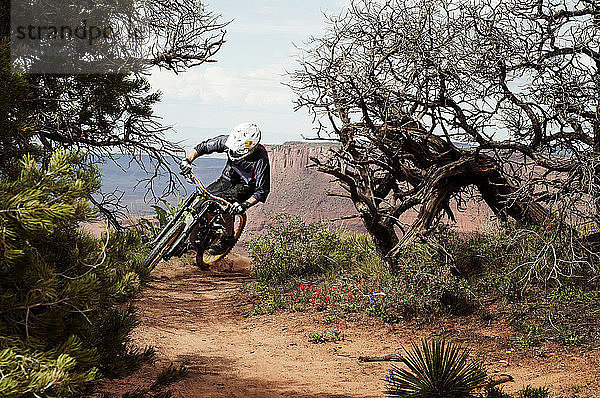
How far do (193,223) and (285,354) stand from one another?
4.18 meters

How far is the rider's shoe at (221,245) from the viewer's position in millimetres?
10934

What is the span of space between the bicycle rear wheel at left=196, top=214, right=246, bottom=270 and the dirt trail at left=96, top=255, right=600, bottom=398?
157 centimetres

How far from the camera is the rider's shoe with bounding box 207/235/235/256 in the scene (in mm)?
10934

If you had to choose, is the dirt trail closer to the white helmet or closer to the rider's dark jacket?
the rider's dark jacket

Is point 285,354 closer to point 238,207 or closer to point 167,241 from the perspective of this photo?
point 238,207

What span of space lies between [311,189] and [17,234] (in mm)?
29431

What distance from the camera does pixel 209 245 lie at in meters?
11.2

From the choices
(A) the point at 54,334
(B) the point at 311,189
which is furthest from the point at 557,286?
(B) the point at 311,189

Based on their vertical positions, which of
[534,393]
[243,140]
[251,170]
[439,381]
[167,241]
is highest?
[243,140]

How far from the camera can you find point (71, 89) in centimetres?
720

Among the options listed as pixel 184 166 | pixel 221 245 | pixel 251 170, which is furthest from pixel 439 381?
pixel 221 245

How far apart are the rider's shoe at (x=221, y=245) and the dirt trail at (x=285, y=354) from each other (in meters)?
1.64

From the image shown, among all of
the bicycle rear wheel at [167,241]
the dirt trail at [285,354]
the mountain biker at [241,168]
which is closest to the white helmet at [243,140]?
the mountain biker at [241,168]

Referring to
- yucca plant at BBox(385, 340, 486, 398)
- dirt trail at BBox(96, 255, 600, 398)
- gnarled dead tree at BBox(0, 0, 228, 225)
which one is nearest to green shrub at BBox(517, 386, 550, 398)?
yucca plant at BBox(385, 340, 486, 398)
